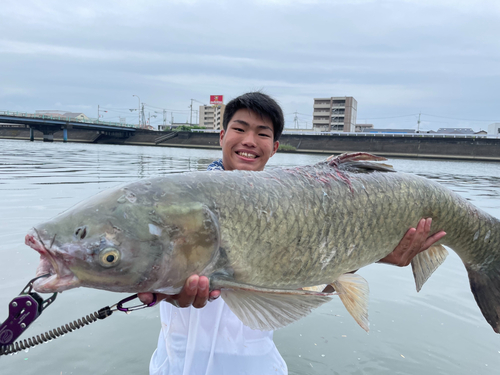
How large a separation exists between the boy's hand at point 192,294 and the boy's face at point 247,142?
139cm

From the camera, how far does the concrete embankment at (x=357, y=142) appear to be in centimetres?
4581

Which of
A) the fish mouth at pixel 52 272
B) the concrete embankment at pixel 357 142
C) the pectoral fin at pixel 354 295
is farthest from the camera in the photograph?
the concrete embankment at pixel 357 142

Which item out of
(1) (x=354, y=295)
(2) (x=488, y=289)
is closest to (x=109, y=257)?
(1) (x=354, y=295)

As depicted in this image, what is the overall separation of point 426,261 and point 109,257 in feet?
7.45

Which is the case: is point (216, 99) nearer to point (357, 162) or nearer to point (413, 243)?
point (357, 162)

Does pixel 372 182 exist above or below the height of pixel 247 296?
above

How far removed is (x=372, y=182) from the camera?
2131 mm

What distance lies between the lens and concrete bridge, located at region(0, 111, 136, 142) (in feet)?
153

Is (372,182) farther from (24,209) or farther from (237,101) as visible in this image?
(24,209)

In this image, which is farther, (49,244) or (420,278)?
(420,278)

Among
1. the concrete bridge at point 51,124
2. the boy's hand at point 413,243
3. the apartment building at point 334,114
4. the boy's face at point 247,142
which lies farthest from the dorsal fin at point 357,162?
the apartment building at point 334,114

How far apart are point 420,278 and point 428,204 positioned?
674 mm

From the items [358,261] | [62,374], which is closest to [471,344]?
[358,261]

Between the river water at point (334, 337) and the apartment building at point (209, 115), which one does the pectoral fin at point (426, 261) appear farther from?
the apartment building at point (209, 115)
